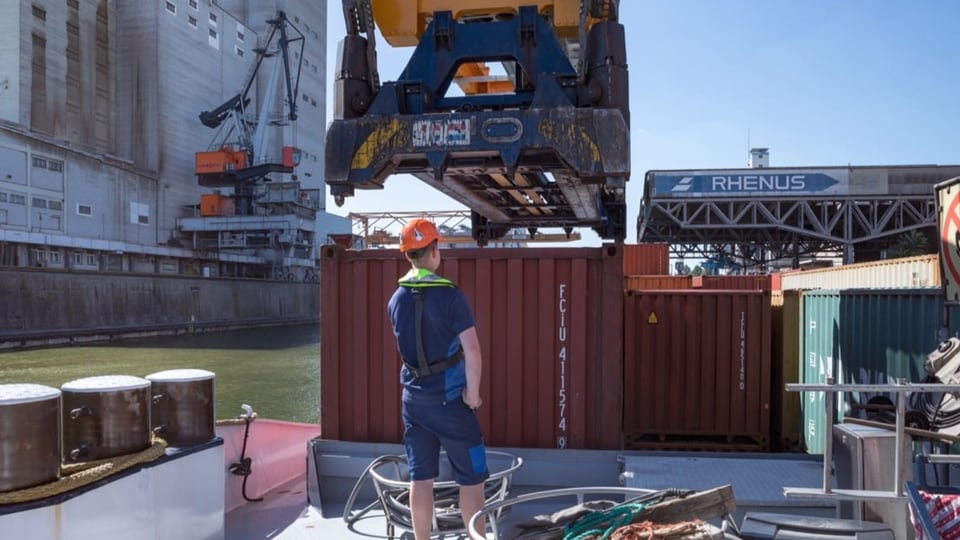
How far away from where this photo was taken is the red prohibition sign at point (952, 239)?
458 cm

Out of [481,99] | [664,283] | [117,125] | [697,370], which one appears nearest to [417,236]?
[481,99]

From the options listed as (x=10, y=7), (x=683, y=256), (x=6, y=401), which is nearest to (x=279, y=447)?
(x=6, y=401)

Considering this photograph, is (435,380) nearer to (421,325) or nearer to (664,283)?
(421,325)

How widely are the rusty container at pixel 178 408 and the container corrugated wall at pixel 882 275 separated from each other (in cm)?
595

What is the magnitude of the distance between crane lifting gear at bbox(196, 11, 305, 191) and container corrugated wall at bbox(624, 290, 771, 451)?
59473mm

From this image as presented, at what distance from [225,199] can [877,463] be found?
6409cm

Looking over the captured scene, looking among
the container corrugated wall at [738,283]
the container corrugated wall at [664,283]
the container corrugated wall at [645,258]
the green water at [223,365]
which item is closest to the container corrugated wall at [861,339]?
the container corrugated wall at [664,283]

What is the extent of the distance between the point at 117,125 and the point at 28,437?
66.2 meters

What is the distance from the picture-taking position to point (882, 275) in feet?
27.5

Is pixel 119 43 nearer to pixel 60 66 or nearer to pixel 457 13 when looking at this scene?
pixel 60 66

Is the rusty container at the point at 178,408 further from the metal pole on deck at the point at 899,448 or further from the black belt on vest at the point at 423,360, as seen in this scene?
the metal pole on deck at the point at 899,448

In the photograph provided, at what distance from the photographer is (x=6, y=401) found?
12.3 feet

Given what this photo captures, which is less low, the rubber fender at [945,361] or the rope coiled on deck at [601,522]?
the rubber fender at [945,361]

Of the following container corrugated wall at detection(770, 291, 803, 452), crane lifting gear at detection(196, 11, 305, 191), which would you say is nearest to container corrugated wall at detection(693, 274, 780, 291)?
container corrugated wall at detection(770, 291, 803, 452)
